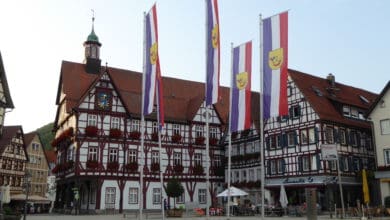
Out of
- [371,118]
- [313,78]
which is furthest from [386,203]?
[313,78]

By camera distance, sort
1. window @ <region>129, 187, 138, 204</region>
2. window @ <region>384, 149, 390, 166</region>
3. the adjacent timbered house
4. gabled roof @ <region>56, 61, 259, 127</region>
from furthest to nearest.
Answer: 1. gabled roof @ <region>56, 61, 259, 127</region>
2. window @ <region>129, 187, 138, 204</region>
3. window @ <region>384, 149, 390, 166</region>
4. the adjacent timbered house

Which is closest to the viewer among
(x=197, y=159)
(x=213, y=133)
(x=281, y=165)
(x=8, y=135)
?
(x=281, y=165)

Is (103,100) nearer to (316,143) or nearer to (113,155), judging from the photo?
(113,155)

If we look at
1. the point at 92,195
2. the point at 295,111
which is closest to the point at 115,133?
the point at 92,195

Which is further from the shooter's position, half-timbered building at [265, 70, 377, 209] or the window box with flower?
the window box with flower

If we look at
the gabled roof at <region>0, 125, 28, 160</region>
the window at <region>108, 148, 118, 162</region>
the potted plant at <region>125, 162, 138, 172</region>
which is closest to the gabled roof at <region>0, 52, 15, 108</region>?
the window at <region>108, 148, 118, 162</region>

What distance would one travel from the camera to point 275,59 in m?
21.1

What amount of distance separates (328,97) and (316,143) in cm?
655

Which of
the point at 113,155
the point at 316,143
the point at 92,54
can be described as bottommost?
the point at 113,155

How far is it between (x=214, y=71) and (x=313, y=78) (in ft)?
96.6

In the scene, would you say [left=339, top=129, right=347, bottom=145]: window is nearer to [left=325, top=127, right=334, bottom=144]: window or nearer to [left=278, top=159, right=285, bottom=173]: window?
[left=325, top=127, right=334, bottom=144]: window

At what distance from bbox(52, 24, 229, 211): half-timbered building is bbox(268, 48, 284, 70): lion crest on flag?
79.4 ft

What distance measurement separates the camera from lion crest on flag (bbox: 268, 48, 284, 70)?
20906mm

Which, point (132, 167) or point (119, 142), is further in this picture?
point (119, 142)
